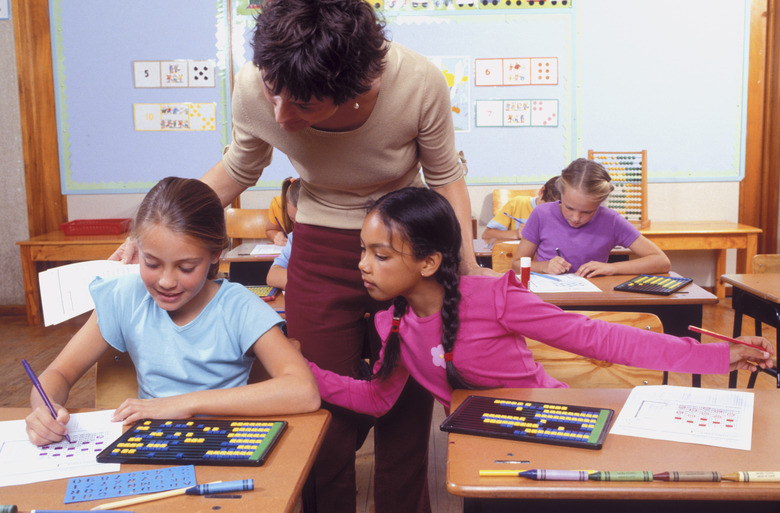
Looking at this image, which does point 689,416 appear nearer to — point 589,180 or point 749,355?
point 749,355

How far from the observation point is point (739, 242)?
4570 mm

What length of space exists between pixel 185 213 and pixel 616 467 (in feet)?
2.91

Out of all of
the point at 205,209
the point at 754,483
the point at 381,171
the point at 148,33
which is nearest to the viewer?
the point at 754,483

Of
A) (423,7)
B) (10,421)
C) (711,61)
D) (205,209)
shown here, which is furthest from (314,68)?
(711,61)

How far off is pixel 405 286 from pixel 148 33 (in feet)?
13.5

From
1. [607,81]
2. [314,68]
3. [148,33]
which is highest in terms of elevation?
[148,33]

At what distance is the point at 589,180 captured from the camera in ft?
9.00

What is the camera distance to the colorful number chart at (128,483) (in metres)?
0.91

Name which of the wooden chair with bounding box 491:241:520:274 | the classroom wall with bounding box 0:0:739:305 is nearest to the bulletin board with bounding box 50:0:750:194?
the classroom wall with bounding box 0:0:739:305

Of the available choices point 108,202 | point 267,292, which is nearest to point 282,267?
point 267,292

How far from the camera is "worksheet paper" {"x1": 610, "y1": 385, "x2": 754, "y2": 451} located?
41.6 inches

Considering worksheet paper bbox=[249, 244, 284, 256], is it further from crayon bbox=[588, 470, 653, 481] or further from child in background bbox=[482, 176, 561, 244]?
crayon bbox=[588, 470, 653, 481]

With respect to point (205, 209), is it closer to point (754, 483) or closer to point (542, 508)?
point (542, 508)

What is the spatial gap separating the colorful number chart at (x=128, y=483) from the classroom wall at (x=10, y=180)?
4.58 meters
